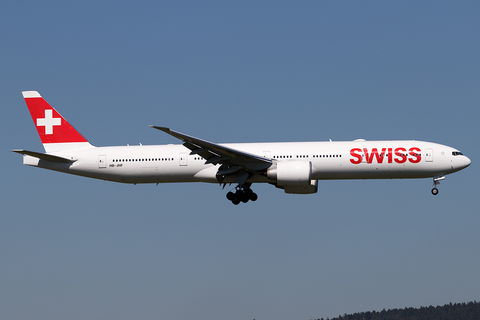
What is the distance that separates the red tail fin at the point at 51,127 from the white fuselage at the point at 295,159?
1934 millimetres

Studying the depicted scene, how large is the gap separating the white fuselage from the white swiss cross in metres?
3.15

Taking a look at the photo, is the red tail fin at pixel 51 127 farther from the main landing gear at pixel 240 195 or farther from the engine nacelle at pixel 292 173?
the engine nacelle at pixel 292 173

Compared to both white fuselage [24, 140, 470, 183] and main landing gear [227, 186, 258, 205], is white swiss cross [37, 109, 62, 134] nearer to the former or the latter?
white fuselage [24, 140, 470, 183]

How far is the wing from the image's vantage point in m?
34.6

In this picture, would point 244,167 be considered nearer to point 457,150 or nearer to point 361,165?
point 361,165

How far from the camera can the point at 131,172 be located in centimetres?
3803

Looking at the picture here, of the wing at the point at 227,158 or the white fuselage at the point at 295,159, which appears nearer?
the wing at the point at 227,158

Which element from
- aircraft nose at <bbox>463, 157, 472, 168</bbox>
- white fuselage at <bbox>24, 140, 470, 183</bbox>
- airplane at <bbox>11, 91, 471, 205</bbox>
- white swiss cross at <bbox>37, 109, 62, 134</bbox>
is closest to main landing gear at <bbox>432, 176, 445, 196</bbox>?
airplane at <bbox>11, 91, 471, 205</bbox>

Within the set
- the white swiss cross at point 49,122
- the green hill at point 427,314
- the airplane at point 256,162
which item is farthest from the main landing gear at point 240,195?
the green hill at point 427,314

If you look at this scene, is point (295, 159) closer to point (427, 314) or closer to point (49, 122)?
point (49, 122)

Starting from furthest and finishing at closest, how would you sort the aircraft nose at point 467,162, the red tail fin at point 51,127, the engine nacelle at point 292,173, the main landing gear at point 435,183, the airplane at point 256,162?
1. the red tail fin at point 51,127
2. the main landing gear at point 435,183
3. the aircraft nose at point 467,162
4. the airplane at point 256,162
5. the engine nacelle at point 292,173

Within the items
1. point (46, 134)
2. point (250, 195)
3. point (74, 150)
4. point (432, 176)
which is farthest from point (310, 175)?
point (46, 134)

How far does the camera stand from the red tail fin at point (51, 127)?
134ft

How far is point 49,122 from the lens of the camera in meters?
41.9
